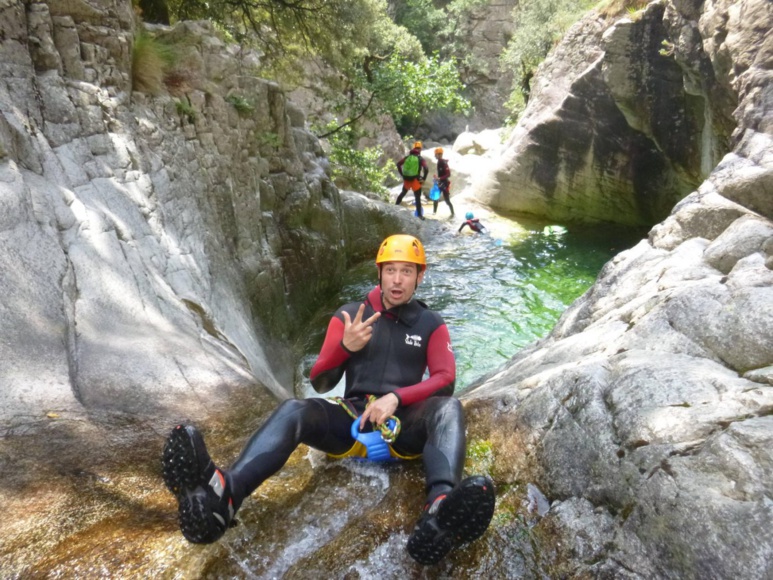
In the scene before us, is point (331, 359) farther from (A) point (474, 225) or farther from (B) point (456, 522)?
(A) point (474, 225)

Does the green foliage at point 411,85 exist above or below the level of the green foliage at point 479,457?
above

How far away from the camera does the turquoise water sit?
836 centimetres

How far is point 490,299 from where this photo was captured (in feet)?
33.9

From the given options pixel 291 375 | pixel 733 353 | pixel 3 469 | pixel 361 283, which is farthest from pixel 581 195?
pixel 3 469

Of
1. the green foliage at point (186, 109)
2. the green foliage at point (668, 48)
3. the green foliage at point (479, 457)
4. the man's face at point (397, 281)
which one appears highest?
the green foliage at point (668, 48)

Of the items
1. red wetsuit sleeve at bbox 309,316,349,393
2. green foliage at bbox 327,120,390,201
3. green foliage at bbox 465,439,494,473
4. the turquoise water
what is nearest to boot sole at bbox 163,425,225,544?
red wetsuit sleeve at bbox 309,316,349,393

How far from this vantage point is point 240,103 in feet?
24.0

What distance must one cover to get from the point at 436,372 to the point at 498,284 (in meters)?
8.36

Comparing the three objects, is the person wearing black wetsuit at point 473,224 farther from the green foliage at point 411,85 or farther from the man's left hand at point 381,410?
the man's left hand at point 381,410

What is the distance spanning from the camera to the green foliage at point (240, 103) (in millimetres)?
7219

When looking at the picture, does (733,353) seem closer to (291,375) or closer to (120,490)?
(120,490)

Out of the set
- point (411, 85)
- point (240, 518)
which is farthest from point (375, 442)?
point (411, 85)

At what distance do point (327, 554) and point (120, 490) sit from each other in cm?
105

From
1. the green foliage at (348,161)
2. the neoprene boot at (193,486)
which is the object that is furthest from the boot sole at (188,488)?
the green foliage at (348,161)
